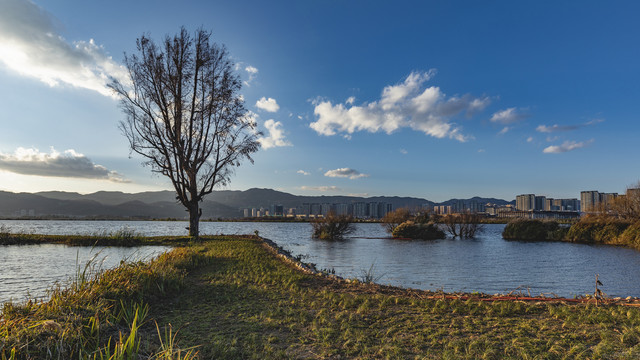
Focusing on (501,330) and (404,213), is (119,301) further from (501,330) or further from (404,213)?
(404,213)

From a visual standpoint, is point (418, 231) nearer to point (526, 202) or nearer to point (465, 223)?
point (465, 223)

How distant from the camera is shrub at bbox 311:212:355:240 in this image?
3419 centimetres

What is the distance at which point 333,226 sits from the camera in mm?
34250

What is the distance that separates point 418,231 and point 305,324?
107 ft

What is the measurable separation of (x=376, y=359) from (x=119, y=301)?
4721 millimetres

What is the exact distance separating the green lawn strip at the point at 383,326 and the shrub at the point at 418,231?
29.3 m

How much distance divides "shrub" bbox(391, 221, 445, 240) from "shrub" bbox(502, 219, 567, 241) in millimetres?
9955

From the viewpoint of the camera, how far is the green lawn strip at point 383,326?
4168mm

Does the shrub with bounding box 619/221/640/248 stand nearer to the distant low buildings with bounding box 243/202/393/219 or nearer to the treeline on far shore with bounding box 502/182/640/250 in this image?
the treeline on far shore with bounding box 502/182/640/250

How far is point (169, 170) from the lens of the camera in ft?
71.4

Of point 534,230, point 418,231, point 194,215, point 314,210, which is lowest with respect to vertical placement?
point 314,210

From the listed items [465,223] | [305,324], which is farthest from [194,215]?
[465,223]

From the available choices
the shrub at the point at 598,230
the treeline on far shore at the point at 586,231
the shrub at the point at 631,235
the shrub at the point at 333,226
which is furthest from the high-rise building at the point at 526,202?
the shrub at the point at 333,226

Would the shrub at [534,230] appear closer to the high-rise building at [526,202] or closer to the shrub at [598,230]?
the shrub at [598,230]
